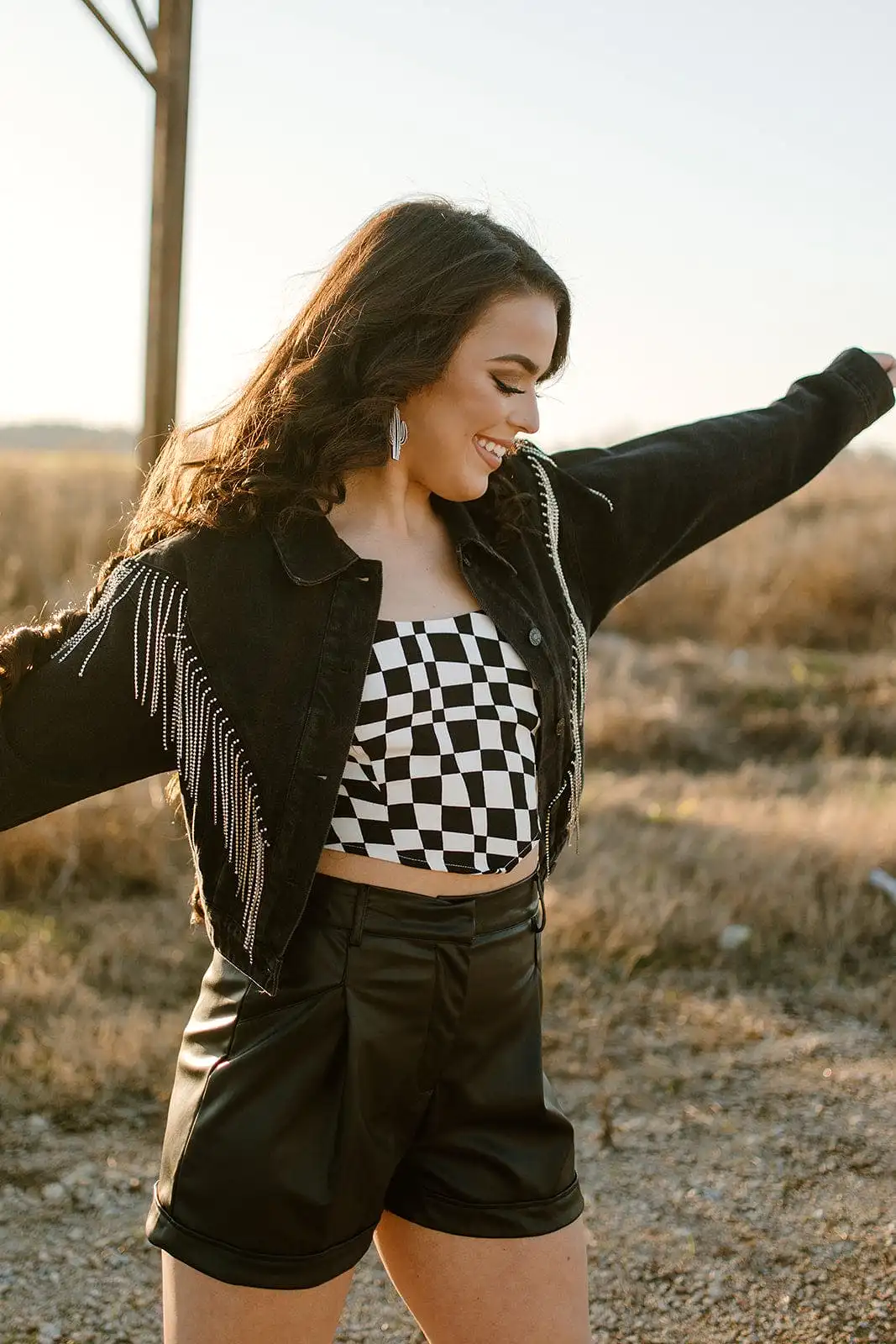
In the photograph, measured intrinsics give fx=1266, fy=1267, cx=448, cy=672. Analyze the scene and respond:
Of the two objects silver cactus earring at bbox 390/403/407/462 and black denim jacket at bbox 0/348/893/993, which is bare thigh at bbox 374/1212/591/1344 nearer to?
black denim jacket at bbox 0/348/893/993

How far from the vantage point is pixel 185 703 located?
1729 millimetres

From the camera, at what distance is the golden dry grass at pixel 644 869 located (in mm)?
4023

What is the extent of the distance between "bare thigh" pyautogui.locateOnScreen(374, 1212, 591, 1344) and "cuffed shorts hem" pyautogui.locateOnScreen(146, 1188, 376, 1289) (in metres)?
0.16

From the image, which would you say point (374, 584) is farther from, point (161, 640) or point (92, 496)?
point (92, 496)

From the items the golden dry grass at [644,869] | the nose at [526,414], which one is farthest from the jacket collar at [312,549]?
the golden dry grass at [644,869]

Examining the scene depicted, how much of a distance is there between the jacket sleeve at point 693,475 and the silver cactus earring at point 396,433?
0.39 metres

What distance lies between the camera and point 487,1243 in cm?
176

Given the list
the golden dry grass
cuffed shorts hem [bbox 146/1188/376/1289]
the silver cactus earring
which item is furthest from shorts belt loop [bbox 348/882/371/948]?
the golden dry grass

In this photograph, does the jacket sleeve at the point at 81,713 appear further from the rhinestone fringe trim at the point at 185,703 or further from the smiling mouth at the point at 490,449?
the smiling mouth at the point at 490,449

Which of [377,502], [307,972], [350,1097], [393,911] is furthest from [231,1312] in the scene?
[377,502]

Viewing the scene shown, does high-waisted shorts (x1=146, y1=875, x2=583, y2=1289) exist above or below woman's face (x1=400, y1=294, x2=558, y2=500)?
below

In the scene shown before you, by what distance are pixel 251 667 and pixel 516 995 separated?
597 millimetres

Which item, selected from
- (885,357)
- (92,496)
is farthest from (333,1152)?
(92,496)

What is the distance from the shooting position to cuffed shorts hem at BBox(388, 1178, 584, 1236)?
5.78 feet
